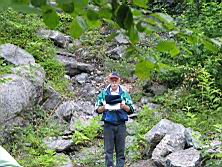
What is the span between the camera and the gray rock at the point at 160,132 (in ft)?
31.4

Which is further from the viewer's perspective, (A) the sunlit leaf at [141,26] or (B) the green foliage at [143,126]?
(B) the green foliage at [143,126]

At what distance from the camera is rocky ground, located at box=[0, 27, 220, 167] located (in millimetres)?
9250

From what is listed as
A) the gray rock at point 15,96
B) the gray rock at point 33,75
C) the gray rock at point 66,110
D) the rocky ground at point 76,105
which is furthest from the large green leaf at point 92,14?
the gray rock at point 33,75

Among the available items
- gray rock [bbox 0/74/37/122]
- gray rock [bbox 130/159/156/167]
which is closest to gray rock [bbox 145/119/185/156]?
gray rock [bbox 130/159/156/167]

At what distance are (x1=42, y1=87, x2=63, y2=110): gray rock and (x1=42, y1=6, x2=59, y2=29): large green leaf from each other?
10.6m

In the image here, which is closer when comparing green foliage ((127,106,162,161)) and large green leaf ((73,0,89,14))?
large green leaf ((73,0,89,14))

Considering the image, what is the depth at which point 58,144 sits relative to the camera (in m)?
10.1

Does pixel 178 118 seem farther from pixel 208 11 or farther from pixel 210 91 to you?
pixel 208 11

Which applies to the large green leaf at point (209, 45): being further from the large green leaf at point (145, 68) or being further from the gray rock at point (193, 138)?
the gray rock at point (193, 138)

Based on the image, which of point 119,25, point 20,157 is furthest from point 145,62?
point 20,157

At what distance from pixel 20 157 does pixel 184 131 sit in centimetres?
294

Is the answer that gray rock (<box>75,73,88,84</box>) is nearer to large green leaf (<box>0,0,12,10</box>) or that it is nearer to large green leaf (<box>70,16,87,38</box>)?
large green leaf (<box>70,16,87,38</box>)

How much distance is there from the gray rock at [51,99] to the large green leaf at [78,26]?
10.6 m

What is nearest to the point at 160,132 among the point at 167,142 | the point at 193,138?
the point at 167,142
